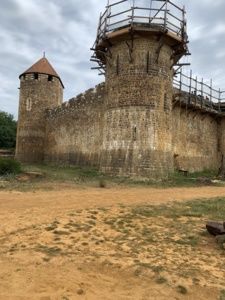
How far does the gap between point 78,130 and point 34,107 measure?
282 inches

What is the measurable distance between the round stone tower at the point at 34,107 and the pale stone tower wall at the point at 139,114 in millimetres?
11589

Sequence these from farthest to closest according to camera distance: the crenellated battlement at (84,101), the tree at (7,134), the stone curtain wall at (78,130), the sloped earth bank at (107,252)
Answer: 1. the tree at (7,134)
2. the stone curtain wall at (78,130)
3. the crenellated battlement at (84,101)
4. the sloped earth bank at (107,252)

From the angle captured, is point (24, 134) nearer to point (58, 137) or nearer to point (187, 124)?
point (58, 137)

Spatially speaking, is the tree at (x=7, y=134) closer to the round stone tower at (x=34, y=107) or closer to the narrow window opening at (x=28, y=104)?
the round stone tower at (x=34, y=107)

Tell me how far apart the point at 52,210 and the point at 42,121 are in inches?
826

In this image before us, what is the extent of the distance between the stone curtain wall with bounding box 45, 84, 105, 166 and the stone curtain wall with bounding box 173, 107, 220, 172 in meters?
4.70

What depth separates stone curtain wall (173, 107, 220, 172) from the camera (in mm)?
23653

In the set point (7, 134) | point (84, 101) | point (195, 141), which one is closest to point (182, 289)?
point (84, 101)

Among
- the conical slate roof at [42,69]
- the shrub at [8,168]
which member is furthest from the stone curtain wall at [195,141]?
the conical slate roof at [42,69]

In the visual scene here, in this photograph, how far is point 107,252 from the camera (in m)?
7.09

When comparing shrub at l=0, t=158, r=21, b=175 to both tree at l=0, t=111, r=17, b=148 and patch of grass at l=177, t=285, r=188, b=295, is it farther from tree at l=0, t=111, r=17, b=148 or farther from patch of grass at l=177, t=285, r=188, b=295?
tree at l=0, t=111, r=17, b=148

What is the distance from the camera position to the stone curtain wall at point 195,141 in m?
23.7

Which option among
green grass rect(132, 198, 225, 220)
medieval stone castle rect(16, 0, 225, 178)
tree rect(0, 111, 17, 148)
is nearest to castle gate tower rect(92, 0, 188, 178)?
medieval stone castle rect(16, 0, 225, 178)

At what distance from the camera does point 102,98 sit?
74.8ft
